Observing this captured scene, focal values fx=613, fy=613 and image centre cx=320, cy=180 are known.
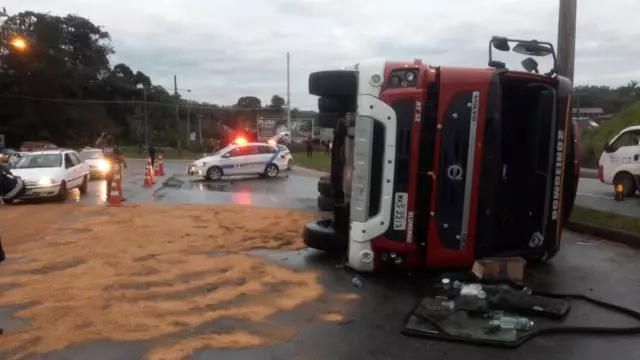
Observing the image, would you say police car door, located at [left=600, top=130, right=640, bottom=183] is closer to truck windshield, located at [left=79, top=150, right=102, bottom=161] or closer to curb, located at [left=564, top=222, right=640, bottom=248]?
curb, located at [left=564, top=222, right=640, bottom=248]

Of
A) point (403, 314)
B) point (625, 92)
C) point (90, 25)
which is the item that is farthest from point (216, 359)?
point (90, 25)

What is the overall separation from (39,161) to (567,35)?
49.1 ft

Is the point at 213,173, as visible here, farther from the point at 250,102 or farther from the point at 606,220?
the point at 250,102

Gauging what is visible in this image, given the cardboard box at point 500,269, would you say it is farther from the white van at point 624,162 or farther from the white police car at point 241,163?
the white police car at point 241,163

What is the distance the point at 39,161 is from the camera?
18.5 m

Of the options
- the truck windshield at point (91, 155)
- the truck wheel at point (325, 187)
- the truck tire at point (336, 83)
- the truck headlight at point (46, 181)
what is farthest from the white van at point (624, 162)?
the truck windshield at point (91, 155)

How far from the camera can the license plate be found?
21.2ft

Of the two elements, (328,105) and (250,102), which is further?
(250,102)

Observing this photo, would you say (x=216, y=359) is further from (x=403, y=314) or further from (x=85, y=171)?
(x=85, y=171)

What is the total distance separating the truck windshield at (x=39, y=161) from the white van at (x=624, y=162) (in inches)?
633

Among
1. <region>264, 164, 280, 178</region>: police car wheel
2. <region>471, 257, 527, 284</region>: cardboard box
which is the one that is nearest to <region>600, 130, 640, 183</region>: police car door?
<region>471, 257, 527, 284</region>: cardboard box

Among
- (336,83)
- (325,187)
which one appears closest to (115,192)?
(325,187)

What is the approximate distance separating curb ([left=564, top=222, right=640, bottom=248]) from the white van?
7.27 meters

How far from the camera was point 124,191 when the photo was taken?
65.7ft
